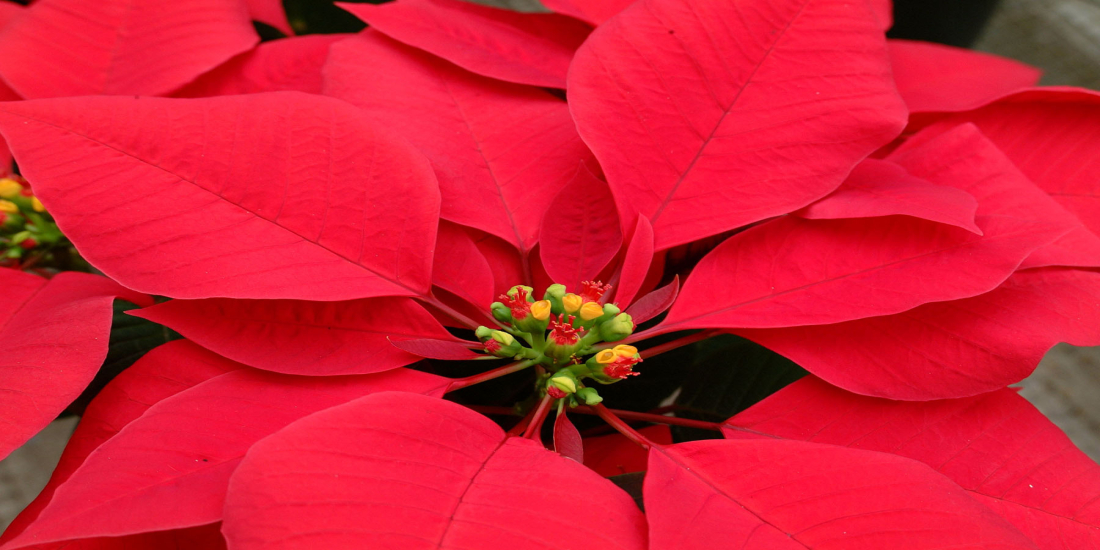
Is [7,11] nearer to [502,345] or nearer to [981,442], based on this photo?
[502,345]

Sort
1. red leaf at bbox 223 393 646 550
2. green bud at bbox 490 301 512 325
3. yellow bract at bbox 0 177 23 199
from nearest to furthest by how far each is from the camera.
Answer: red leaf at bbox 223 393 646 550 → green bud at bbox 490 301 512 325 → yellow bract at bbox 0 177 23 199

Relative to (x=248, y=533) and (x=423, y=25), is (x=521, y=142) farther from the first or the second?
(x=248, y=533)

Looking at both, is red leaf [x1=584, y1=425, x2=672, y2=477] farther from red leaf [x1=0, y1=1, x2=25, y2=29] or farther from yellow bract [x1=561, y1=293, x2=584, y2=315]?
red leaf [x1=0, y1=1, x2=25, y2=29]

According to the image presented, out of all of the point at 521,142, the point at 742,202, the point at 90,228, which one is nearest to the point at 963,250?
the point at 742,202

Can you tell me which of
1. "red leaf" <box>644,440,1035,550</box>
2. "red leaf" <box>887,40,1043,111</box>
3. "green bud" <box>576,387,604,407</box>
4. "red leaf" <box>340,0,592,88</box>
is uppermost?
"red leaf" <box>340,0,592,88</box>

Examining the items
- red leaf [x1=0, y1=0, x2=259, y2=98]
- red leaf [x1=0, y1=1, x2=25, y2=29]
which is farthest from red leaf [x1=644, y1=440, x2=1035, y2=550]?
red leaf [x1=0, y1=1, x2=25, y2=29]

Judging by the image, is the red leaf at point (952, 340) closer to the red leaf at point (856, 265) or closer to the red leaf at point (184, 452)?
the red leaf at point (856, 265)

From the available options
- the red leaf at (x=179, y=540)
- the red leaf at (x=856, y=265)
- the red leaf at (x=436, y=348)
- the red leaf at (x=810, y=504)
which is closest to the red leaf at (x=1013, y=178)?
the red leaf at (x=856, y=265)

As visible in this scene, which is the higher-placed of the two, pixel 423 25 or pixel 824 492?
pixel 423 25
